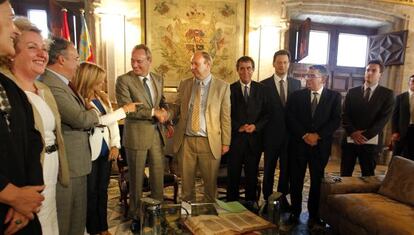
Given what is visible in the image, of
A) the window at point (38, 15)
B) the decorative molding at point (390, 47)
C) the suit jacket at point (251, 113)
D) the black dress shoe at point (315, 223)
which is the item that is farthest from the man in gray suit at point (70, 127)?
the decorative molding at point (390, 47)

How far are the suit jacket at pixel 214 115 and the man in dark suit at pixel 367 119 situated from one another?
150 cm

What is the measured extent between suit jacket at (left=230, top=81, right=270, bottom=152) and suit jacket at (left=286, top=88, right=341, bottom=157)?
313mm

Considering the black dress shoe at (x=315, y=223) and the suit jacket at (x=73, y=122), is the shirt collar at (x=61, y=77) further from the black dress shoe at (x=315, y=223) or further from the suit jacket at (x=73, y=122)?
the black dress shoe at (x=315, y=223)

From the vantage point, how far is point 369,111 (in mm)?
3029

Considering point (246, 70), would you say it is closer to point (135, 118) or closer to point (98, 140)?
point (135, 118)

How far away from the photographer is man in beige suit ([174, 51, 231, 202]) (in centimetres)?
262

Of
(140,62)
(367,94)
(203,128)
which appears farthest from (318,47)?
(140,62)

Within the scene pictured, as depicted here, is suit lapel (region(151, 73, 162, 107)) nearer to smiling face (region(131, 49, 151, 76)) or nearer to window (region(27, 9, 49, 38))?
smiling face (region(131, 49, 151, 76))

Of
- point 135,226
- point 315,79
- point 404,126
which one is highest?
point 315,79

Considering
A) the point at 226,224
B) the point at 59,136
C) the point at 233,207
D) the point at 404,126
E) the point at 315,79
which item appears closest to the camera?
the point at 59,136

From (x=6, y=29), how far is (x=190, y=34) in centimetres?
369

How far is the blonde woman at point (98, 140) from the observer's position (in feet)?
6.99

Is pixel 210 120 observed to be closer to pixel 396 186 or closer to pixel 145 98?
pixel 145 98

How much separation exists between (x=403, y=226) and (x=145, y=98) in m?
2.23
